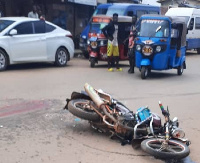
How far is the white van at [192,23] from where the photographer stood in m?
21.9

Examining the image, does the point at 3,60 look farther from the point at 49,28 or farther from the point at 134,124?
the point at 134,124

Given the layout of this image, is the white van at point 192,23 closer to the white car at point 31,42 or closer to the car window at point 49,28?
the white car at point 31,42

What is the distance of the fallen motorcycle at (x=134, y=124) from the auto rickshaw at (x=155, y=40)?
614 centimetres

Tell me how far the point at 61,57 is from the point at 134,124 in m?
9.11

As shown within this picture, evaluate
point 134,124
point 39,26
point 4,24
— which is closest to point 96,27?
point 39,26

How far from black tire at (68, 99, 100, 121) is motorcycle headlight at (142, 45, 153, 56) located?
624 centimetres

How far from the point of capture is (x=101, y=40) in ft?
49.1

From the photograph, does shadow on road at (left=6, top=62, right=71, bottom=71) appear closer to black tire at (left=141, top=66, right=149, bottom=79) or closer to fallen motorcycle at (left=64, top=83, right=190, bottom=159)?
black tire at (left=141, top=66, right=149, bottom=79)

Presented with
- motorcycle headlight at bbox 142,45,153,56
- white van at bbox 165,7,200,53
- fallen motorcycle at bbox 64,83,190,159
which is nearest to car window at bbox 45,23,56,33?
motorcycle headlight at bbox 142,45,153,56

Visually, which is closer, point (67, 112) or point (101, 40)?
point (67, 112)

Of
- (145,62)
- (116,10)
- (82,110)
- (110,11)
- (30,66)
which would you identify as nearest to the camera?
(82,110)

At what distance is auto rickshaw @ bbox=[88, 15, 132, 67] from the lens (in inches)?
589

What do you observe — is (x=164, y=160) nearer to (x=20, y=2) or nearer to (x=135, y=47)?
(x=135, y=47)

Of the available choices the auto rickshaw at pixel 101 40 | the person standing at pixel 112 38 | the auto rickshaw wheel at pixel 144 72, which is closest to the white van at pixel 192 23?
the auto rickshaw at pixel 101 40
